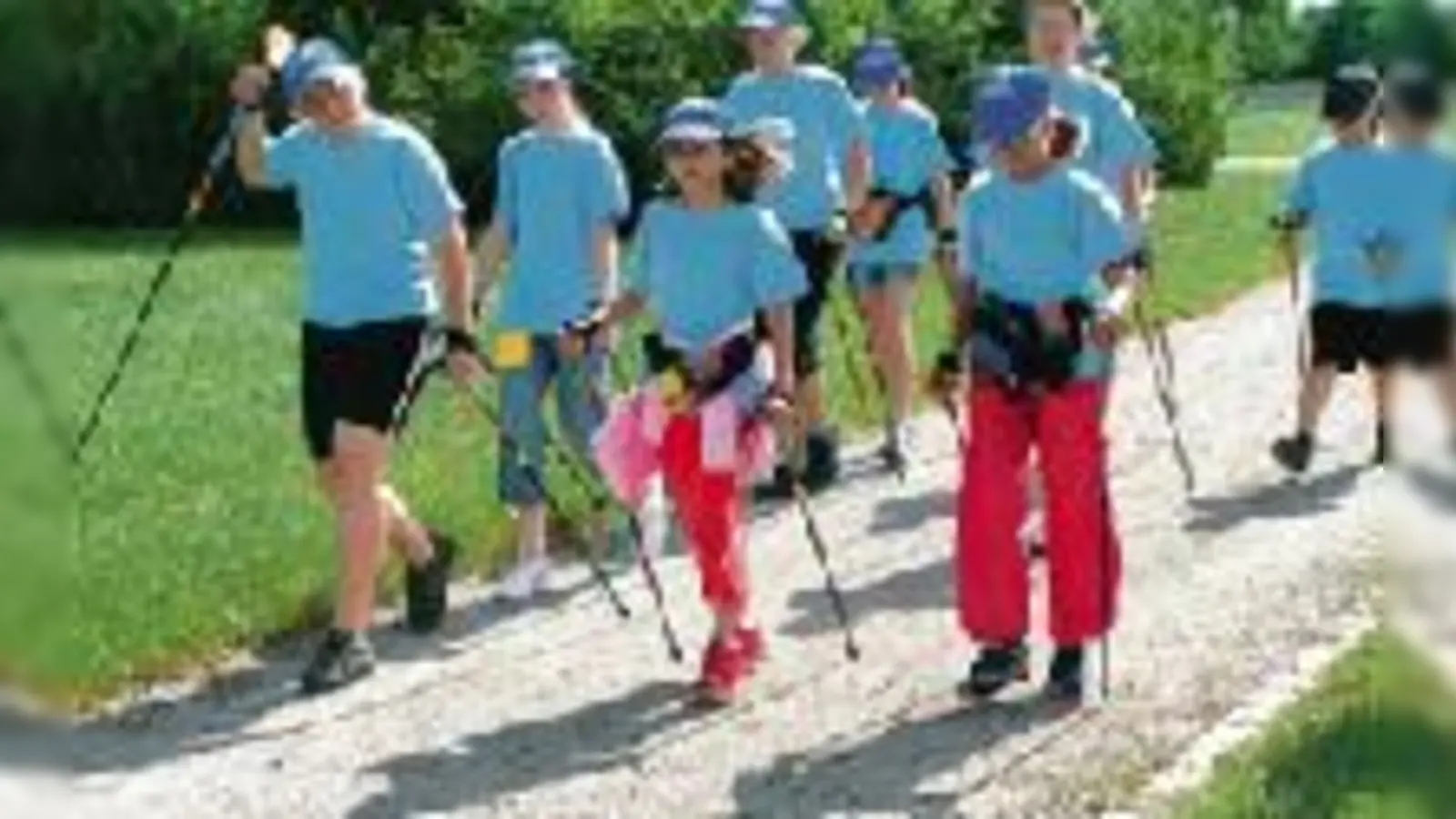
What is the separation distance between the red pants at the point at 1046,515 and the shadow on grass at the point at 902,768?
252mm

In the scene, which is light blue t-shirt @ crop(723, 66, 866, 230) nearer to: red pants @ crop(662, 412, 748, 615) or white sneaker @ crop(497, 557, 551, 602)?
white sneaker @ crop(497, 557, 551, 602)

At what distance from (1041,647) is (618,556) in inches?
92.2

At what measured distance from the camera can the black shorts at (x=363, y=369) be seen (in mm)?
8828

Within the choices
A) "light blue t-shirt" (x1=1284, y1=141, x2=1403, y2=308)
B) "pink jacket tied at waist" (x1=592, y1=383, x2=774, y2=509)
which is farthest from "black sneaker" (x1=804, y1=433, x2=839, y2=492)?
"light blue t-shirt" (x1=1284, y1=141, x2=1403, y2=308)

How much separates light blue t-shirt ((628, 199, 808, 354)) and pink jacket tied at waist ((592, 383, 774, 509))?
0.19m

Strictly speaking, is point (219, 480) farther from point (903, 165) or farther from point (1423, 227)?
point (1423, 227)

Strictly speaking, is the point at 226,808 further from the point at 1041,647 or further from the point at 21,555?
the point at 21,555

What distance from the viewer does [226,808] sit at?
25.0 ft

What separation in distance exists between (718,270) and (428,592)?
1.70 m

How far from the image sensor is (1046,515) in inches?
334

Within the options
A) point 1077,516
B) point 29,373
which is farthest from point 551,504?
point 29,373

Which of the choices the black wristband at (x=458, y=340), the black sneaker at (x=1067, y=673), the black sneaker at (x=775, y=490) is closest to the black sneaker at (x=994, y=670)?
the black sneaker at (x=1067, y=673)

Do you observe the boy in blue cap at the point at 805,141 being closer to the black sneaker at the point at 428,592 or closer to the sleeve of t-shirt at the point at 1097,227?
the black sneaker at the point at 428,592

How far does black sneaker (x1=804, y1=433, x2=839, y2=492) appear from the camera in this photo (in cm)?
1283
